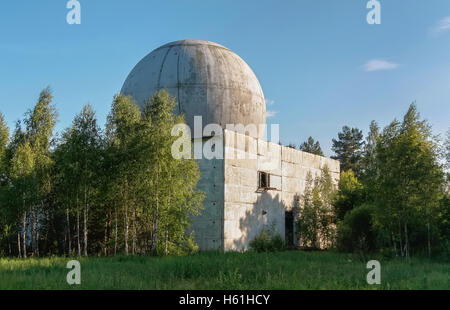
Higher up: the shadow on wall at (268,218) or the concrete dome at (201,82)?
the concrete dome at (201,82)

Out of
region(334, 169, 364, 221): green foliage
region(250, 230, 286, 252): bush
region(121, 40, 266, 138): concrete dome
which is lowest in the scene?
region(250, 230, 286, 252): bush

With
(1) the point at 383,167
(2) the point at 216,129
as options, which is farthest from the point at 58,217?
(1) the point at 383,167

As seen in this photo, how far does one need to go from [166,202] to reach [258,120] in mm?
8756

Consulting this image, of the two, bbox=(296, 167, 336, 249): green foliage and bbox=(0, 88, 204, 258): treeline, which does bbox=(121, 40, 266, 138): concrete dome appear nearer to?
bbox=(0, 88, 204, 258): treeline

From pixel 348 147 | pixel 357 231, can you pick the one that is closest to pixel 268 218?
pixel 357 231

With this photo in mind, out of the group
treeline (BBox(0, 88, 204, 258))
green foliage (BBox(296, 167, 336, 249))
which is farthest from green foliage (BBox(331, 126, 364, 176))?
treeline (BBox(0, 88, 204, 258))

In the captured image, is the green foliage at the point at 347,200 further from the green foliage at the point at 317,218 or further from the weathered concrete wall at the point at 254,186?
the weathered concrete wall at the point at 254,186

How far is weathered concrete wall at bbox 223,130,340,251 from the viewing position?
838 inches

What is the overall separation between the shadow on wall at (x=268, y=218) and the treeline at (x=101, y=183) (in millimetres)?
3269

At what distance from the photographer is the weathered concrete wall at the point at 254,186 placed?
21297 millimetres

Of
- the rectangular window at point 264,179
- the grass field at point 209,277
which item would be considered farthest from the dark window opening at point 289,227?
the grass field at point 209,277

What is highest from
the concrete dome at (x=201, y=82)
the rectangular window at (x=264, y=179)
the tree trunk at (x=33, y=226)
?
the concrete dome at (x=201, y=82)

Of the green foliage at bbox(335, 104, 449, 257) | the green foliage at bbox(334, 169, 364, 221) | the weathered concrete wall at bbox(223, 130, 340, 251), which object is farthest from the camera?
the green foliage at bbox(334, 169, 364, 221)

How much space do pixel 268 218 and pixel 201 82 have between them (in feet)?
26.5
